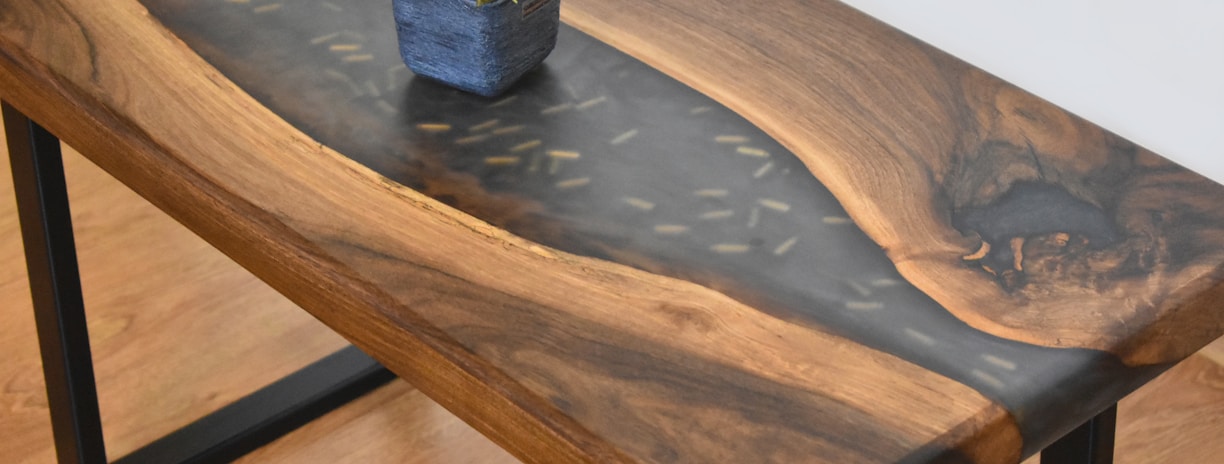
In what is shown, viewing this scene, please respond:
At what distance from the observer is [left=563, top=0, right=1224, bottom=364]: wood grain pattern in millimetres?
770

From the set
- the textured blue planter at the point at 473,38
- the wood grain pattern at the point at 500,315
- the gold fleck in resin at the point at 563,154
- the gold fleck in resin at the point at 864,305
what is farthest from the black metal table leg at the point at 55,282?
the gold fleck in resin at the point at 864,305

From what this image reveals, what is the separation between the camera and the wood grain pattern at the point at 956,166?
0.77m

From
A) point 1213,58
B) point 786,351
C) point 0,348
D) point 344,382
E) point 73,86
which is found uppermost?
point 1213,58

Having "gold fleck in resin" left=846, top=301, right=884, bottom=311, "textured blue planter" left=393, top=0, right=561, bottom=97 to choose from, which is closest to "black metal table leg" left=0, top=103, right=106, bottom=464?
"textured blue planter" left=393, top=0, right=561, bottom=97

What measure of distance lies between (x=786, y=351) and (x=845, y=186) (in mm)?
193

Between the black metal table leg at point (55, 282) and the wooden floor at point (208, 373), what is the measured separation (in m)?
0.20

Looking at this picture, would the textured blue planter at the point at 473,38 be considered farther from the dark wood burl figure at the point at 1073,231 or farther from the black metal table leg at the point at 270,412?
the black metal table leg at the point at 270,412

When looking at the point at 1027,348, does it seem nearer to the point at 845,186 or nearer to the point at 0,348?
the point at 845,186

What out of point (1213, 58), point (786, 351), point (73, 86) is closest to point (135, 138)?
point (73, 86)

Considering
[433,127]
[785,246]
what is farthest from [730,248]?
[433,127]

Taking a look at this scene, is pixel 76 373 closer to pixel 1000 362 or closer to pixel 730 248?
pixel 730 248

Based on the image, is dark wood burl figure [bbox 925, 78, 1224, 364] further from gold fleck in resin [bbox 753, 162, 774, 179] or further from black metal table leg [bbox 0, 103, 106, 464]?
black metal table leg [bbox 0, 103, 106, 464]

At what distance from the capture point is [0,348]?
1.54m

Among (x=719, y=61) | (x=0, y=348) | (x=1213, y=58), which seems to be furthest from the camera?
(x=0, y=348)
